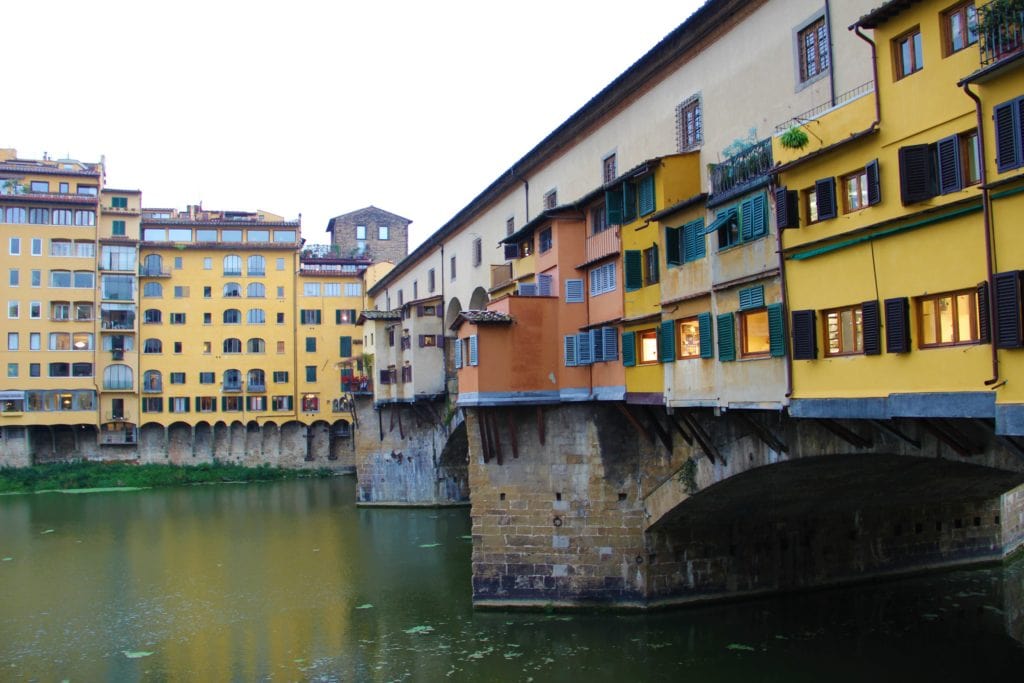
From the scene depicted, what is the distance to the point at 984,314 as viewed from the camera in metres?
11.0

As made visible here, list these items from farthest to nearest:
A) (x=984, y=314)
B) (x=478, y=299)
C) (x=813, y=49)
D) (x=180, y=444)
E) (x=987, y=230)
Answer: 1. (x=180, y=444)
2. (x=478, y=299)
3. (x=813, y=49)
4. (x=984, y=314)
5. (x=987, y=230)

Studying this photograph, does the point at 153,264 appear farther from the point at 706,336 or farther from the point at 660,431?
the point at 706,336

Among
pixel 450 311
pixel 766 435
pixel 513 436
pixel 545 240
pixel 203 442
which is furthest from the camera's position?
pixel 203 442

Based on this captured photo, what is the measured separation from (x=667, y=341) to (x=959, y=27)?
29.4ft

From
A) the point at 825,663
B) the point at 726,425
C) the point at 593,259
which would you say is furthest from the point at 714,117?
the point at 825,663

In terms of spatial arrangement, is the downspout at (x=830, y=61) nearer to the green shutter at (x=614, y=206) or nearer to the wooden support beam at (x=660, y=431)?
the green shutter at (x=614, y=206)

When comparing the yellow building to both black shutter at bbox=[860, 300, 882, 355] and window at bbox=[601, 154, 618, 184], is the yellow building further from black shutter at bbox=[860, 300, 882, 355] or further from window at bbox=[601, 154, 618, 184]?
window at bbox=[601, 154, 618, 184]

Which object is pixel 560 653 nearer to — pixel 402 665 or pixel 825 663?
pixel 402 665

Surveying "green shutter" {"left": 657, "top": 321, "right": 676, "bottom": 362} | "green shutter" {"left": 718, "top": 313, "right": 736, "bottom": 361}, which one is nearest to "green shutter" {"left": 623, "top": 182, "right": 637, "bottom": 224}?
"green shutter" {"left": 657, "top": 321, "right": 676, "bottom": 362}

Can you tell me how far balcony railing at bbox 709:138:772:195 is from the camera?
15430 mm

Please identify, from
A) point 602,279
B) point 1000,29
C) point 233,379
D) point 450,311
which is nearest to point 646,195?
point 602,279

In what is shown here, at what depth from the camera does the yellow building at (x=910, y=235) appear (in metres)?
10.6

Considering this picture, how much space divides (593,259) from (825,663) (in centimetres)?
1068

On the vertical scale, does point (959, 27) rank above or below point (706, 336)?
above
